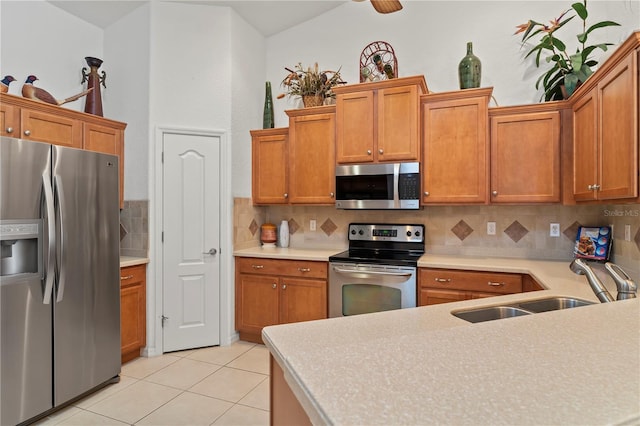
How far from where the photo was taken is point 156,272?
3182 millimetres

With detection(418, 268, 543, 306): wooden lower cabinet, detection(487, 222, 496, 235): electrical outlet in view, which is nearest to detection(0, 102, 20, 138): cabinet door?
detection(418, 268, 543, 306): wooden lower cabinet

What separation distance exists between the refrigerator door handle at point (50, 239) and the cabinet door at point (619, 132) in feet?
10.3

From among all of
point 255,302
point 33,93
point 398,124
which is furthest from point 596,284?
point 33,93

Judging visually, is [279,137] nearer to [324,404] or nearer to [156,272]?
[156,272]

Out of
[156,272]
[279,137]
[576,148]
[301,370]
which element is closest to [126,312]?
[156,272]

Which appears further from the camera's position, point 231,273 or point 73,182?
point 231,273

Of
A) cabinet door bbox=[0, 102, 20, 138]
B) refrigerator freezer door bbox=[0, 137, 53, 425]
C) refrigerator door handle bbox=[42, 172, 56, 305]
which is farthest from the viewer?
cabinet door bbox=[0, 102, 20, 138]

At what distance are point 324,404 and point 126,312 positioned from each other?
2.93 metres

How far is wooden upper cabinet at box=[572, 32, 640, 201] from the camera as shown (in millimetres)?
1670

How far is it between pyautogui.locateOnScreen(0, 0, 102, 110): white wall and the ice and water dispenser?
1.51 meters

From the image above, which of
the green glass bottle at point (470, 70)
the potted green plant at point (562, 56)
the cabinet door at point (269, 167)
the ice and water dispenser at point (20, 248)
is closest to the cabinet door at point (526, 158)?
the potted green plant at point (562, 56)

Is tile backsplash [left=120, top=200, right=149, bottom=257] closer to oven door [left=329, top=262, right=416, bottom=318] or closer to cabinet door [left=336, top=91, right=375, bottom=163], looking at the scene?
oven door [left=329, top=262, right=416, bottom=318]

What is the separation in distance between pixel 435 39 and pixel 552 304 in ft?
8.73

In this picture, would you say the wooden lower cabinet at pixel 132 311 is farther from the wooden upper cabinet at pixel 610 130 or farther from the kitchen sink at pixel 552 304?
the wooden upper cabinet at pixel 610 130
